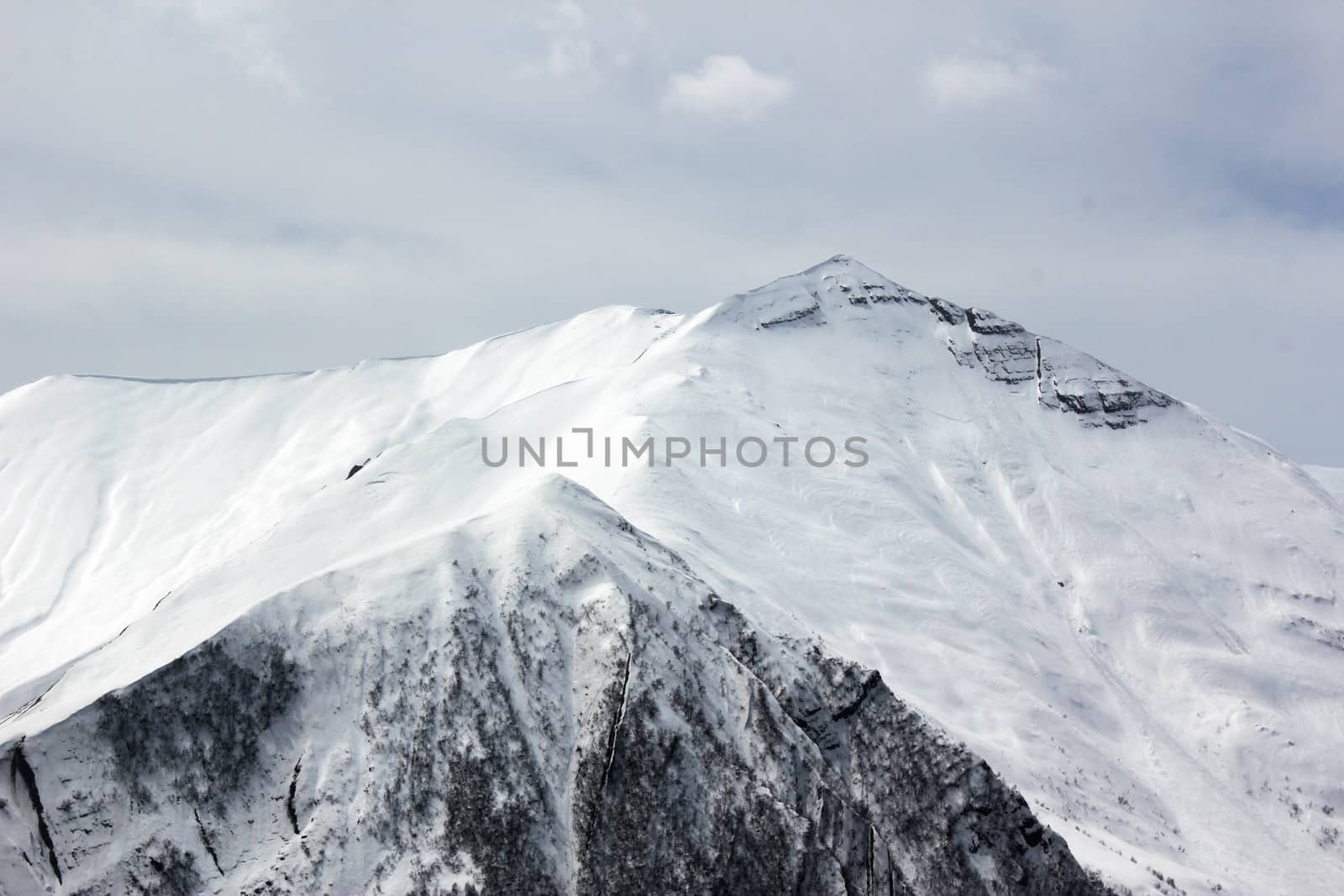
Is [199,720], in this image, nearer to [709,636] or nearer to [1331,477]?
[709,636]

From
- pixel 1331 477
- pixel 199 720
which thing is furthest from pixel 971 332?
pixel 199 720

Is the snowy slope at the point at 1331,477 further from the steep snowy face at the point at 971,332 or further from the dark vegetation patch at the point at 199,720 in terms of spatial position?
the dark vegetation patch at the point at 199,720

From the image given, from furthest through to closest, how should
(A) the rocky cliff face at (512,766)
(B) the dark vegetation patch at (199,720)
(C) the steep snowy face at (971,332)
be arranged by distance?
(C) the steep snowy face at (971,332) → (B) the dark vegetation patch at (199,720) → (A) the rocky cliff face at (512,766)

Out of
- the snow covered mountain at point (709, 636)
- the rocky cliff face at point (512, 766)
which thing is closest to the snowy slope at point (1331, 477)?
the snow covered mountain at point (709, 636)

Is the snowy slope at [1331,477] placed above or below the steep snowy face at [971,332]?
below

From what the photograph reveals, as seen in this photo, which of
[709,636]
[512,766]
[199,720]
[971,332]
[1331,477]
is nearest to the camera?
[199,720]

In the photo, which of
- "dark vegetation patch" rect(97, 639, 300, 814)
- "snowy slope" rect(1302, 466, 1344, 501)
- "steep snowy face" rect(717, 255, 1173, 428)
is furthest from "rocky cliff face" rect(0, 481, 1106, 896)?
"snowy slope" rect(1302, 466, 1344, 501)

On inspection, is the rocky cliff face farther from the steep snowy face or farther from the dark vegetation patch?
the steep snowy face

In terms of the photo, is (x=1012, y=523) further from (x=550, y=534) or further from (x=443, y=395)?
(x=443, y=395)
